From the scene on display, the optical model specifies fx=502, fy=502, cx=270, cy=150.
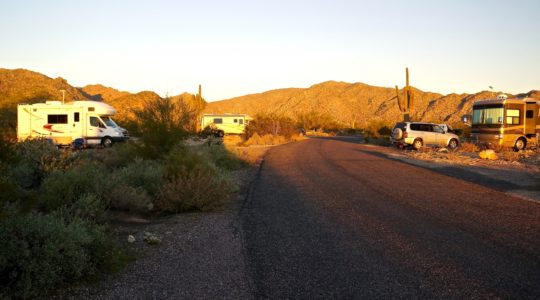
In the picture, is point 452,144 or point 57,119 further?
point 452,144

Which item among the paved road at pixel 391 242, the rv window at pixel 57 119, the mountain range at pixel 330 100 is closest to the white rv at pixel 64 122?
the rv window at pixel 57 119

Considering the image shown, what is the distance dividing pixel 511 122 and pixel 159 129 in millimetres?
20937

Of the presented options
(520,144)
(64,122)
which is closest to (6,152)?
(64,122)

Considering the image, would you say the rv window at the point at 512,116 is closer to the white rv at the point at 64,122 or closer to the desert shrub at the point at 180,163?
the desert shrub at the point at 180,163

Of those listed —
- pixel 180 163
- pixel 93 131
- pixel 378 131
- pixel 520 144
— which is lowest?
pixel 180 163

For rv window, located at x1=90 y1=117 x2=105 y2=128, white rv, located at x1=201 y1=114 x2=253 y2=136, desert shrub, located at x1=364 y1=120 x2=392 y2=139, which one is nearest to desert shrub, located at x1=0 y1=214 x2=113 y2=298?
rv window, located at x1=90 y1=117 x2=105 y2=128

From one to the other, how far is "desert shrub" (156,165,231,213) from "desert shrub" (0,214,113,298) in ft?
14.1

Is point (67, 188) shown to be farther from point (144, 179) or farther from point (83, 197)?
point (144, 179)

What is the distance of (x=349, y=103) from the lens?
13425cm

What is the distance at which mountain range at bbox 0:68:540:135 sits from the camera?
7154 cm

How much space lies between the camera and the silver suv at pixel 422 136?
33.2 m

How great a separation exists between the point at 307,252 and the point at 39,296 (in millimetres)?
3536

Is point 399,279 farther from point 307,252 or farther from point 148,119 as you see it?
point 148,119

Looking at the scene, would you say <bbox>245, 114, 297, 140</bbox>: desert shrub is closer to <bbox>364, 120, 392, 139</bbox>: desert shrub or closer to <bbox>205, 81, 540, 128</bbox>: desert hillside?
<bbox>364, 120, 392, 139</bbox>: desert shrub
